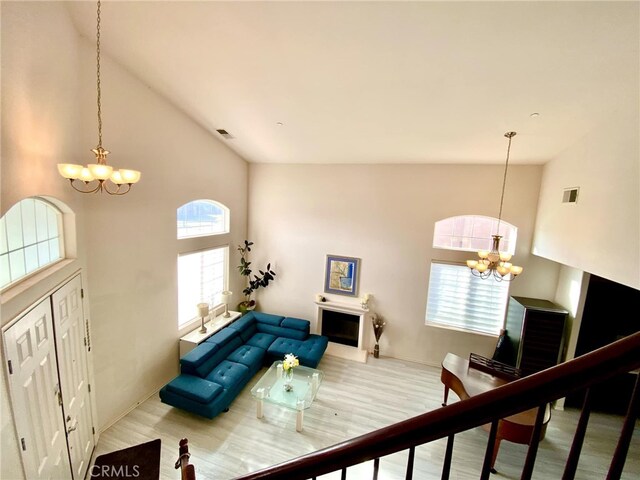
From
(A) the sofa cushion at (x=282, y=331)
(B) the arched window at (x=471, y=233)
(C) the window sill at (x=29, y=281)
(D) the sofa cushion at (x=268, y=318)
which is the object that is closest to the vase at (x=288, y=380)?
(A) the sofa cushion at (x=282, y=331)

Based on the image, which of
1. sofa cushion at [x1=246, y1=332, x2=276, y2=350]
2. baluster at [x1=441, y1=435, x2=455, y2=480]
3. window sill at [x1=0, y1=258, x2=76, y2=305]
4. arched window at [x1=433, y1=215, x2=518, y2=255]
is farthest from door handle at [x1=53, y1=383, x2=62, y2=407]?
arched window at [x1=433, y1=215, x2=518, y2=255]

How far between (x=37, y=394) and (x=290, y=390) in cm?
273

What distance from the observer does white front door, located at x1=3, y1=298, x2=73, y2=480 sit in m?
1.83

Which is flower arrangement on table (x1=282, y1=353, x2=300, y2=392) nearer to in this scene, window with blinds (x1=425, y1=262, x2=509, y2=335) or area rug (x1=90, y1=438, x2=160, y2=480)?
area rug (x1=90, y1=438, x2=160, y2=480)

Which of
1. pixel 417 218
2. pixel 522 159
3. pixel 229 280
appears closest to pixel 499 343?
pixel 417 218

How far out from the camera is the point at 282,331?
557 centimetres

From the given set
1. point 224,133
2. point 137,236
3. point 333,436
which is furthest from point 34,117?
point 333,436

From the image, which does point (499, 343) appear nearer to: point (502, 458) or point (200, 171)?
point (502, 458)

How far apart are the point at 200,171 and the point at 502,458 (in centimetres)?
600

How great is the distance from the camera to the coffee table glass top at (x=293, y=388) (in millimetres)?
3699

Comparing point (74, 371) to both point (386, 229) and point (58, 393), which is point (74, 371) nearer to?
point (58, 393)

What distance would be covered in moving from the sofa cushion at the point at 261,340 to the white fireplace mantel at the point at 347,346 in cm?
119

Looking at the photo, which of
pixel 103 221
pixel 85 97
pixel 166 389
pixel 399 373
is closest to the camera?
pixel 85 97

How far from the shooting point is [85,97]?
114 inches
